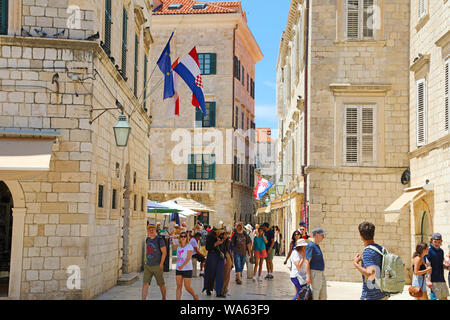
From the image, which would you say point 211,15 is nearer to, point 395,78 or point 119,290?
point 395,78

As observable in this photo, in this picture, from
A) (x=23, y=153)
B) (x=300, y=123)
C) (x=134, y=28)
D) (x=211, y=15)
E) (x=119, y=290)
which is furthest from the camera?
(x=211, y=15)

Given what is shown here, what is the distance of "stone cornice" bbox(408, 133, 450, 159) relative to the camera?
15.5m

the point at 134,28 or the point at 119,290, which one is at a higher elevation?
the point at 134,28

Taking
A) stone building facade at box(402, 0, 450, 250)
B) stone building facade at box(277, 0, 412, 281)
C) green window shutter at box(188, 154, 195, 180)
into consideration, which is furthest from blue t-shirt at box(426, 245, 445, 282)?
green window shutter at box(188, 154, 195, 180)

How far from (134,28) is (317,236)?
1176 centimetres

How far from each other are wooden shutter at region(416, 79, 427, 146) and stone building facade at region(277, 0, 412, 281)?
1365 millimetres

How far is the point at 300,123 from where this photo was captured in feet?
76.8

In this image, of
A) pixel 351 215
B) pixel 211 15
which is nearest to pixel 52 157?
pixel 351 215

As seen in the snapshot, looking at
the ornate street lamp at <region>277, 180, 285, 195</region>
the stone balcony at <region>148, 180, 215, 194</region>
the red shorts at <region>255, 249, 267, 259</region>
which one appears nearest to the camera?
the red shorts at <region>255, 249, 267, 259</region>

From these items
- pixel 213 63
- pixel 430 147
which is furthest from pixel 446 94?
pixel 213 63

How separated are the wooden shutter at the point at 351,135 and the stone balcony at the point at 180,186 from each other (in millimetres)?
20528

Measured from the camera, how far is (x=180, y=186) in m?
40.0

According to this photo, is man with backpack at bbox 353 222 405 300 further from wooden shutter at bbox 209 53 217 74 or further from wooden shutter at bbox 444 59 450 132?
wooden shutter at bbox 209 53 217 74

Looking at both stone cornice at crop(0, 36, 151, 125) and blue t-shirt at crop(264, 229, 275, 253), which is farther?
blue t-shirt at crop(264, 229, 275, 253)
